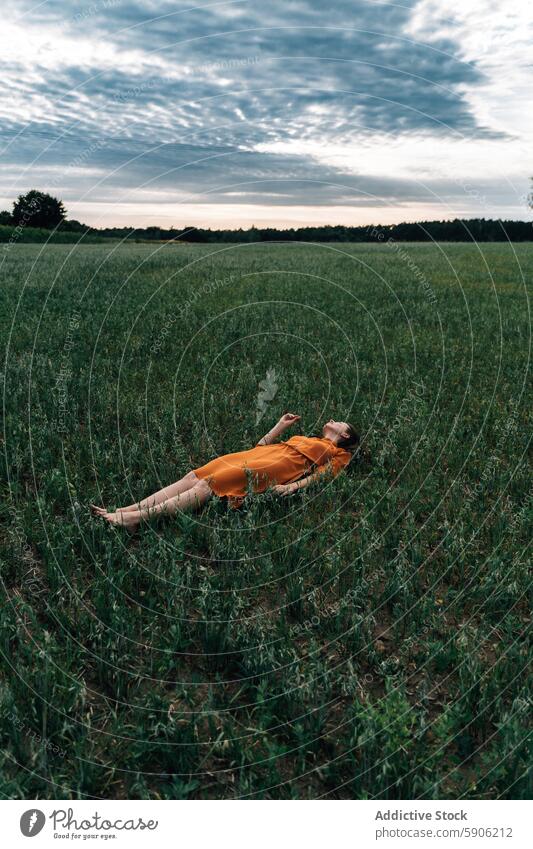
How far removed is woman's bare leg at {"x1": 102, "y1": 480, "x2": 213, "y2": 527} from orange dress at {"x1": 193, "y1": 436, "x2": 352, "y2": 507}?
0.43 ft

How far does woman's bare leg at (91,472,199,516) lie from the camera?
5.92 m

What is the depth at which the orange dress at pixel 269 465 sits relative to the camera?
6.27 metres

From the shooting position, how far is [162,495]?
20.3 feet

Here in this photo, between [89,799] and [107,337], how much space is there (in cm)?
1095

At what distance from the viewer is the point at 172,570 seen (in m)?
4.95
